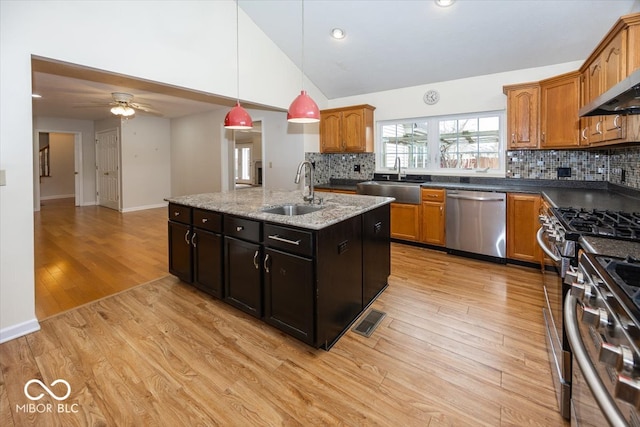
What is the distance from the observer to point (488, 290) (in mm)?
2906

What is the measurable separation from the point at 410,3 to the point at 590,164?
2.74m

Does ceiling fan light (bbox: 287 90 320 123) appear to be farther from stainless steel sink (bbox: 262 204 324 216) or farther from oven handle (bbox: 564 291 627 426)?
oven handle (bbox: 564 291 627 426)

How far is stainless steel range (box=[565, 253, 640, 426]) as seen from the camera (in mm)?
628

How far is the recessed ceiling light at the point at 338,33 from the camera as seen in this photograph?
3831mm

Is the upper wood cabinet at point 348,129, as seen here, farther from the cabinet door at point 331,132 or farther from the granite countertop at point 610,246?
the granite countertop at point 610,246

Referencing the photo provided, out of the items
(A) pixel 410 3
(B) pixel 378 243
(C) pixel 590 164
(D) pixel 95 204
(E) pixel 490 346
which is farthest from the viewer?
(D) pixel 95 204

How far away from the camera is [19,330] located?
2.18m

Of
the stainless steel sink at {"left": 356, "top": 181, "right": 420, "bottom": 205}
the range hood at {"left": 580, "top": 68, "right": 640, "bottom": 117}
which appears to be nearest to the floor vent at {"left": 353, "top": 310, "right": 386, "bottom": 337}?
the range hood at {"left": 580, "top": 68, "right": 640, "bottom": 117}

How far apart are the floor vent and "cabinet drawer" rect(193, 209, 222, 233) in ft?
4.42

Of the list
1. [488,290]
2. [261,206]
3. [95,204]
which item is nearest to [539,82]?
[488,290]

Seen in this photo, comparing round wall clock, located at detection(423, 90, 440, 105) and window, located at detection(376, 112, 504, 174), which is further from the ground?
round wall clock, located at detection(423, 90, 440, 105)

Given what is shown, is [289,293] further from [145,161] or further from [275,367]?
[145,161]

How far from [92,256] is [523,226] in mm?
5324

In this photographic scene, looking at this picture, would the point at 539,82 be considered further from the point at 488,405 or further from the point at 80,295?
the point at 80,295
